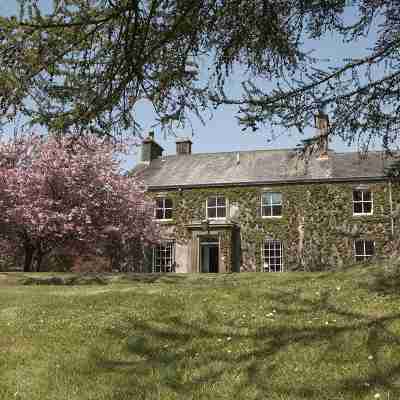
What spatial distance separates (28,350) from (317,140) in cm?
574

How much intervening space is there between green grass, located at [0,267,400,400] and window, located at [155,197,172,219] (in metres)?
19.8

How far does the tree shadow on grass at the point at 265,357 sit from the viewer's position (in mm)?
4699

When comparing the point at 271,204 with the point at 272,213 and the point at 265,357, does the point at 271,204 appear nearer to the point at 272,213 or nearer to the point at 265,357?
the point at 272,213

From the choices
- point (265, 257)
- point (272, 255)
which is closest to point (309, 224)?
point (272, 255)

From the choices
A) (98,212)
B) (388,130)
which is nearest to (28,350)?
(388,130)

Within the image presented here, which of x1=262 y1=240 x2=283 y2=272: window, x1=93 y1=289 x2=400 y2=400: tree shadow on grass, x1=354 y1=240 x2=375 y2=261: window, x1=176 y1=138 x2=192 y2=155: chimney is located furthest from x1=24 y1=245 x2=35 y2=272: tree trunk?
x1=354 y1=240 x2=375 y2=261: window

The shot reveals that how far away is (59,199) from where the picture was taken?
68.3 feet

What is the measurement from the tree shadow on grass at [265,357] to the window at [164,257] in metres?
21.1

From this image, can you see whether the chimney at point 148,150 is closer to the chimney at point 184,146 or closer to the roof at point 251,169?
the roof at point 251,169

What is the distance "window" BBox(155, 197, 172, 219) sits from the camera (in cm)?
2898

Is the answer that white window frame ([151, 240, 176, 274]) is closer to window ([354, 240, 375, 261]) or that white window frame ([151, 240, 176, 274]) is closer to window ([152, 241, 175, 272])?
window ([152, 241, 175, 272])

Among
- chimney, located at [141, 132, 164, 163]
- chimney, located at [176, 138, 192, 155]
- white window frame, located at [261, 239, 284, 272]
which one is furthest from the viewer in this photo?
chimney, located at [176, 138, 192, 155]

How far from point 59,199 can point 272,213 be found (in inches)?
483

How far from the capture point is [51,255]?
26.8 metres
